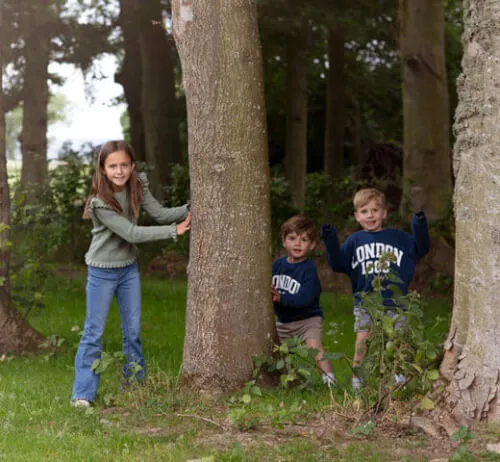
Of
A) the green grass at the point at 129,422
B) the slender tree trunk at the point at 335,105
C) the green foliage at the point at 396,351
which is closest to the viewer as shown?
the green grass at the point at 129,422

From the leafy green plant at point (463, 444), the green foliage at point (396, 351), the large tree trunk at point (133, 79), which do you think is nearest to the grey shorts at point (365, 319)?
the green foliage at point (396, 351)

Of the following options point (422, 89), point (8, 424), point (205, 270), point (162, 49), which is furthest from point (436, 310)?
point (162, 49)

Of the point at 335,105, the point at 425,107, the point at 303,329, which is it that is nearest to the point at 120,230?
the point at 303,329

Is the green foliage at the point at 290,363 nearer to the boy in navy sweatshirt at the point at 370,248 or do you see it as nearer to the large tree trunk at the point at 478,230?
the boy in navy sweatshirt at the point at 370,248

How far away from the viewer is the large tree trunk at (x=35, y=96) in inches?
749

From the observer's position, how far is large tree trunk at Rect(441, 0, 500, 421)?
189 inches

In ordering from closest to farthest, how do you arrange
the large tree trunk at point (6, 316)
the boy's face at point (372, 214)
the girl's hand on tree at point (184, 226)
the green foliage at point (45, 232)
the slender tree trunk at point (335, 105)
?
the girl's hand on tree at point (184, 226) → the boy's face at point (372, 214) → the large tree trunk at point (6, 316) → the green foliage at point (45, 232) → the slender tree trunk at point (335, 105)

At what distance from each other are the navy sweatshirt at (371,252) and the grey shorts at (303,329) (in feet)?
1.28

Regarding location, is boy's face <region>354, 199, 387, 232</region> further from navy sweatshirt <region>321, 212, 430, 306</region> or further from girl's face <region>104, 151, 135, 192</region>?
girl's face <region>104, 151, 135, 192</region>

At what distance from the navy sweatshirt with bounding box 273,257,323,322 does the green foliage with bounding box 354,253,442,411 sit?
4.56 feet

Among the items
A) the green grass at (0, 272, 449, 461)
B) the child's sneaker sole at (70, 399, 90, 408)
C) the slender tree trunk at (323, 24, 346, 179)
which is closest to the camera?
the green grass at (0, 272, 449, 461)

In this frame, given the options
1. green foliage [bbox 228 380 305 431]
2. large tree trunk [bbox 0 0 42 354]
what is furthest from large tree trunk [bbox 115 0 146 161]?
green foliage [bbox 228 380 305 431]

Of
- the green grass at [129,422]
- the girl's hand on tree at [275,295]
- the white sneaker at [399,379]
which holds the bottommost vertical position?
the green grass at [129,422]

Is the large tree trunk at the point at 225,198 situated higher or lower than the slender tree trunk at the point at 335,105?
lower
